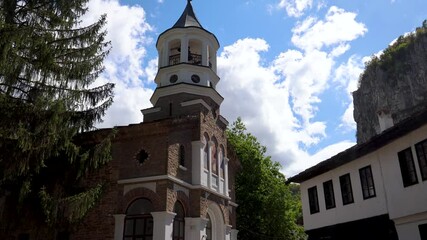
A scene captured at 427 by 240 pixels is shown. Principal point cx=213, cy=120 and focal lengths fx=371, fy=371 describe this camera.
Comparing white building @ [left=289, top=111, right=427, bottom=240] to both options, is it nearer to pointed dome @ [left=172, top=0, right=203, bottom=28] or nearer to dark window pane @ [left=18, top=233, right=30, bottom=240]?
pointed dome @ [left=172, top=0, right=203, bottom=28]

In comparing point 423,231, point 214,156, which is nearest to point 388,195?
point 423,231

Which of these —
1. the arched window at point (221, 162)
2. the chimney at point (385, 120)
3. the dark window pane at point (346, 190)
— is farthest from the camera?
the arched window at point (221, 162)

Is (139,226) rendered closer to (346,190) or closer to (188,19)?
(346,190)

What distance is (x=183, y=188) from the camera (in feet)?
56.1

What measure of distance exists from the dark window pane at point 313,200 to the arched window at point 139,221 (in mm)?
8730

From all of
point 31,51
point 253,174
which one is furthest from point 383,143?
point 253,174

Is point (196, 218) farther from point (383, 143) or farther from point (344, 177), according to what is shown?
point (383, 143)

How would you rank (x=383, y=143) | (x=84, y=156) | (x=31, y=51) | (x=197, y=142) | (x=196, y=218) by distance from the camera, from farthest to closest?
1. (x=197, y=142)
2. (x=196, y=218)
3. (x=383, y=143)
4. (x=84, y=156)
5. (x=31, y=51)

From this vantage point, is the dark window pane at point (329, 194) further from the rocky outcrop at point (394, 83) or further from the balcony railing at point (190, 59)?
the rocky outcrop at point (394, 83)

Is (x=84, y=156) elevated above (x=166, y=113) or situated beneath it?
situated beneath

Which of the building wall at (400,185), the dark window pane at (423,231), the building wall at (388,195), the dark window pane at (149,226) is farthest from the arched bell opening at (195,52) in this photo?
the dark window pane at (423,231)

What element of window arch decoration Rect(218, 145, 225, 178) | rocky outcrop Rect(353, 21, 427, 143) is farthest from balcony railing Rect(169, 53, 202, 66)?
rocky outcrop Rect(353, 21, 427, 143)

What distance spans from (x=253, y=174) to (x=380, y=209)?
604 inches

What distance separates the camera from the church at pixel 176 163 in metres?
15.6
